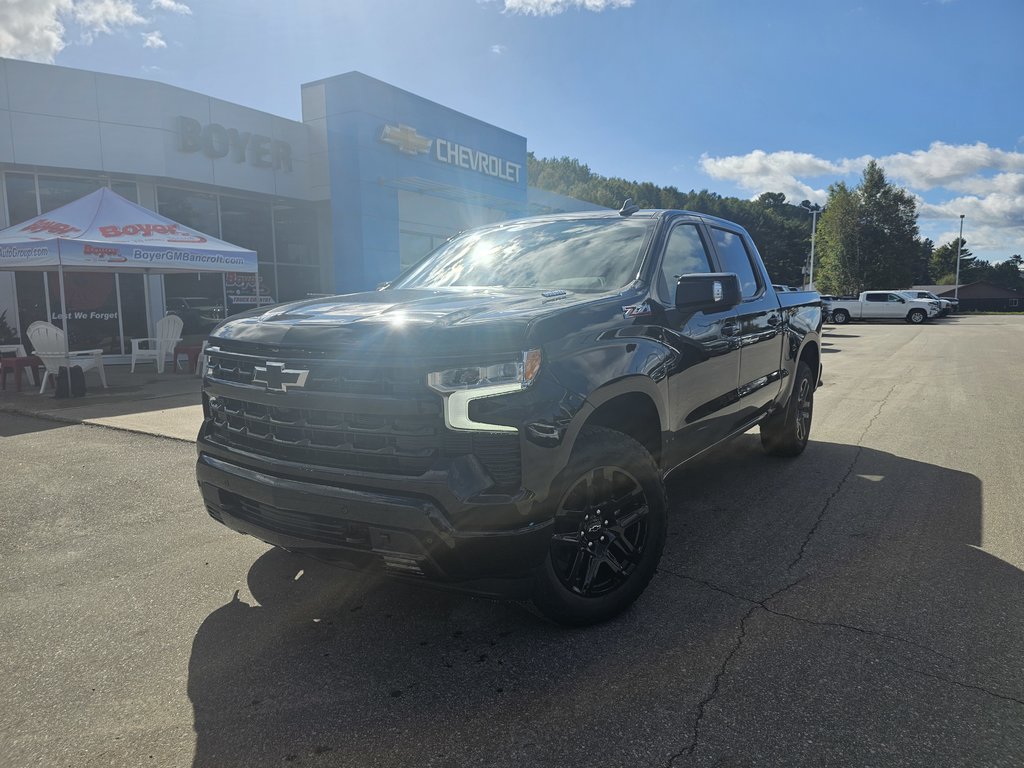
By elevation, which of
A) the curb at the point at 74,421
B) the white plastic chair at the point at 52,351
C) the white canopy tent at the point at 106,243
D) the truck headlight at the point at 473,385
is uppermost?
the white canopy tent at the point at 106,243

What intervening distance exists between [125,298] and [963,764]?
17.1 meters

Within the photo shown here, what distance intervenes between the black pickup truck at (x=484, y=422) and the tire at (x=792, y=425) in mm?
2170

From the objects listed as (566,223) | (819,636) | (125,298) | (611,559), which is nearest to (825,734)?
(819,636)

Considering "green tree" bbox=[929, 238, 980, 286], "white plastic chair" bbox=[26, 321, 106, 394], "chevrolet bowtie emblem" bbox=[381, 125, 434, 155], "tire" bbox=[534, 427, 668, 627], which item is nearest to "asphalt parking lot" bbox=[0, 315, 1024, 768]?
"tire" bbox=[534, 427, 668, 627]

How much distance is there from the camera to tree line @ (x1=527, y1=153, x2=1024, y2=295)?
52.3m

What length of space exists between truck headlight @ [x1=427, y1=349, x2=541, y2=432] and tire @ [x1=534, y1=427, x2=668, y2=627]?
1.33ft

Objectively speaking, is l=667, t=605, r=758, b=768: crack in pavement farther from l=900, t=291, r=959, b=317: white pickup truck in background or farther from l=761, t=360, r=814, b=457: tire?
l=900, t=291, r=959, b=317: white pickup truck in background

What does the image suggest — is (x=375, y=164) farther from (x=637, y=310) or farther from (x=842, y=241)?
(x=842, y=241)

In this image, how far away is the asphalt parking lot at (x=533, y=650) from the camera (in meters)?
2.22

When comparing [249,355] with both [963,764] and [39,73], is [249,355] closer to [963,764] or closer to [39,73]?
[963,764]

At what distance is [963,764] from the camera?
2086mm

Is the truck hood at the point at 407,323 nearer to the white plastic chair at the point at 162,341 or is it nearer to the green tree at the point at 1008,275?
the white plastic chair at the point at 162,341

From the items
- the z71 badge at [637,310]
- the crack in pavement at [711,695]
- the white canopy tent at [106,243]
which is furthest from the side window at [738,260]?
the white canopy tent at [106,243]

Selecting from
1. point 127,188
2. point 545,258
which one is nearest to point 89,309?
point 127,188
